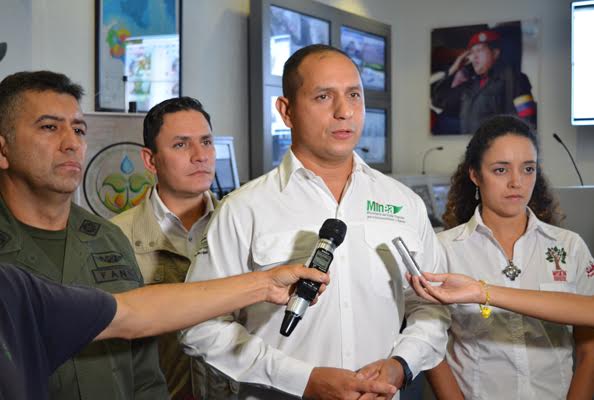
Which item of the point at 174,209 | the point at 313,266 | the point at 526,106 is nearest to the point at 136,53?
the point at 174,209

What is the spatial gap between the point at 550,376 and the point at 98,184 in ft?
7.36

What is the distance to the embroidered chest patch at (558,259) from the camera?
6.45 ft

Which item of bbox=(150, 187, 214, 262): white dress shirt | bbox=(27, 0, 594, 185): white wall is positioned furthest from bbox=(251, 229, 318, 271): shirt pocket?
bbox=(27, 0, 594, 185): white wall

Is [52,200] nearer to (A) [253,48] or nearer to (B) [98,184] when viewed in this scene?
(B) [98,184]

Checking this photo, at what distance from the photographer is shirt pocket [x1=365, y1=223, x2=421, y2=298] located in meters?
1.66

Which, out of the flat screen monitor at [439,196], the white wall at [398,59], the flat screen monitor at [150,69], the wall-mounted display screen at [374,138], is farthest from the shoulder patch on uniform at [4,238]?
the wall-mounted display screen at [374,138]

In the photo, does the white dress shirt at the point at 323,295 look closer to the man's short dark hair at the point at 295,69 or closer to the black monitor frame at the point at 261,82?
the man's short dark hair at the point at 295,69

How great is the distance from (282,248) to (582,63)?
207 inches

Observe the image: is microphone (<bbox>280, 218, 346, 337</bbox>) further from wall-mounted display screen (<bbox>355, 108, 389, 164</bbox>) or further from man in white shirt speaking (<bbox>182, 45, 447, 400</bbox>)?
wall-mounted display screen (<bbox>355, 108, 389, 164</bbox>)

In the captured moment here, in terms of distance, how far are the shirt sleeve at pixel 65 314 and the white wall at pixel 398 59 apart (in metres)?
2.71

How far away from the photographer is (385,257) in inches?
66.0

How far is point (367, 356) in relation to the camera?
1632mm

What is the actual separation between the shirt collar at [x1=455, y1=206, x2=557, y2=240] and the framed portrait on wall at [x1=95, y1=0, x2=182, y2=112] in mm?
2303

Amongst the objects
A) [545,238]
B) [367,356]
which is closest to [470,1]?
A: [545,238]
